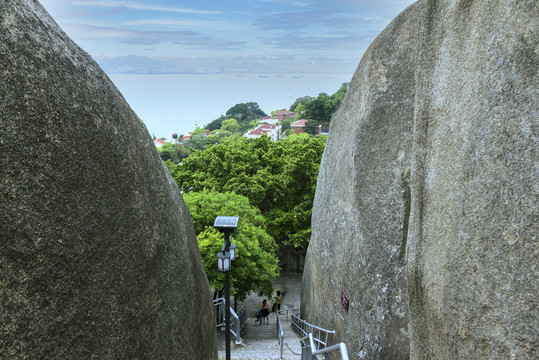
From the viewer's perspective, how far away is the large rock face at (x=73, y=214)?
122 inches

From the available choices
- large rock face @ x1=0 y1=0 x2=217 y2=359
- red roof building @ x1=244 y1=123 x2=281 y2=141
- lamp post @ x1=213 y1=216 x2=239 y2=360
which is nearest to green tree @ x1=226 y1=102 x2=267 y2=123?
red roof building @ x1=244 y1=123 x2=281 y2=141

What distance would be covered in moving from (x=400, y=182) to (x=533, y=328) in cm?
615

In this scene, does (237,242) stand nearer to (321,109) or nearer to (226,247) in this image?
(226,247)

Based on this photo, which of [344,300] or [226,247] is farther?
[344,300]

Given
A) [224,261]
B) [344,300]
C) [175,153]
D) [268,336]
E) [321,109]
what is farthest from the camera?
[321,109]

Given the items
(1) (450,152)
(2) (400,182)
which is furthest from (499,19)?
(2) (400,182)

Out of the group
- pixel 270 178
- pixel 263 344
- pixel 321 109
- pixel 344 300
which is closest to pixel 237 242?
pixel 263 344

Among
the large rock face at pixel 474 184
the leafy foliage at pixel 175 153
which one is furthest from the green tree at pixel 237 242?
the leafy foliage at pixel 175 153

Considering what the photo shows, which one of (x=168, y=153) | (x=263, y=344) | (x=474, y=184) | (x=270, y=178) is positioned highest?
(x=168, y=153)

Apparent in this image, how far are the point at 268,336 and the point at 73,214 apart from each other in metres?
15.2

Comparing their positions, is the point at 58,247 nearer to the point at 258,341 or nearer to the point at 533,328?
the point at 533,328

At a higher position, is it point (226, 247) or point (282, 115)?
point (282, 115)

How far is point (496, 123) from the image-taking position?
3234 mm

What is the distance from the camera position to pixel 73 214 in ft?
11.8
